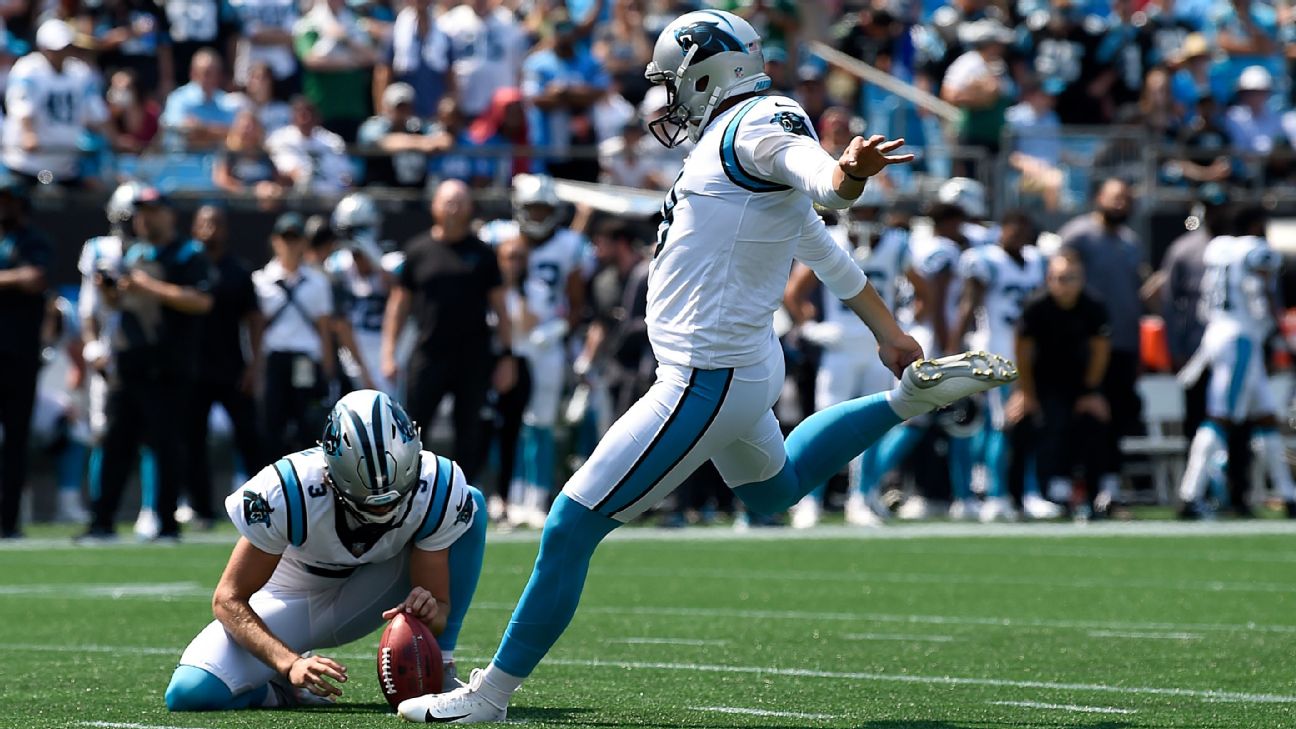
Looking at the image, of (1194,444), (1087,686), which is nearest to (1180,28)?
(1194,444)

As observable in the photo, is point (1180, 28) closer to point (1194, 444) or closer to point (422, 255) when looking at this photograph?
point (1194, 444)

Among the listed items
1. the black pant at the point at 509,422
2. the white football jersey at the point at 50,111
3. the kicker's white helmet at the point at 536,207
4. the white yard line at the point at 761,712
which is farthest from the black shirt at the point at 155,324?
the white yard line at the point at 761,712

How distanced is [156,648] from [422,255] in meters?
5.47

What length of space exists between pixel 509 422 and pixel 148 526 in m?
2.28

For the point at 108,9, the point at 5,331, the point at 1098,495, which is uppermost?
the point at 108,9

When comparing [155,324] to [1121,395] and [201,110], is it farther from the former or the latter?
[1121,395]

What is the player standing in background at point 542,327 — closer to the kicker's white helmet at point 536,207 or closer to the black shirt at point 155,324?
the kicker's white helmet at point 536,207

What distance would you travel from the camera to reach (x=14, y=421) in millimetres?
12047

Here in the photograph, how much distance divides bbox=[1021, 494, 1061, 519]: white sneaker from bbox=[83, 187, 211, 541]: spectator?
5.46 metres

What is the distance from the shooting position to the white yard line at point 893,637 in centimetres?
748

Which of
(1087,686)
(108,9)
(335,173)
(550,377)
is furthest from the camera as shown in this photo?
(108,9)

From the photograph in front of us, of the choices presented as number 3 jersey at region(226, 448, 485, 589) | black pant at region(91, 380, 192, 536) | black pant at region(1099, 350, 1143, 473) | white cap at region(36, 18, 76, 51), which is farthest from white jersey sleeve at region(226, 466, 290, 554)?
white cap at region(36, 18, 76, 51)

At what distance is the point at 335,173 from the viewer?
49.9 feet

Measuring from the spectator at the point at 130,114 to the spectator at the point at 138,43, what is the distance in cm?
64
